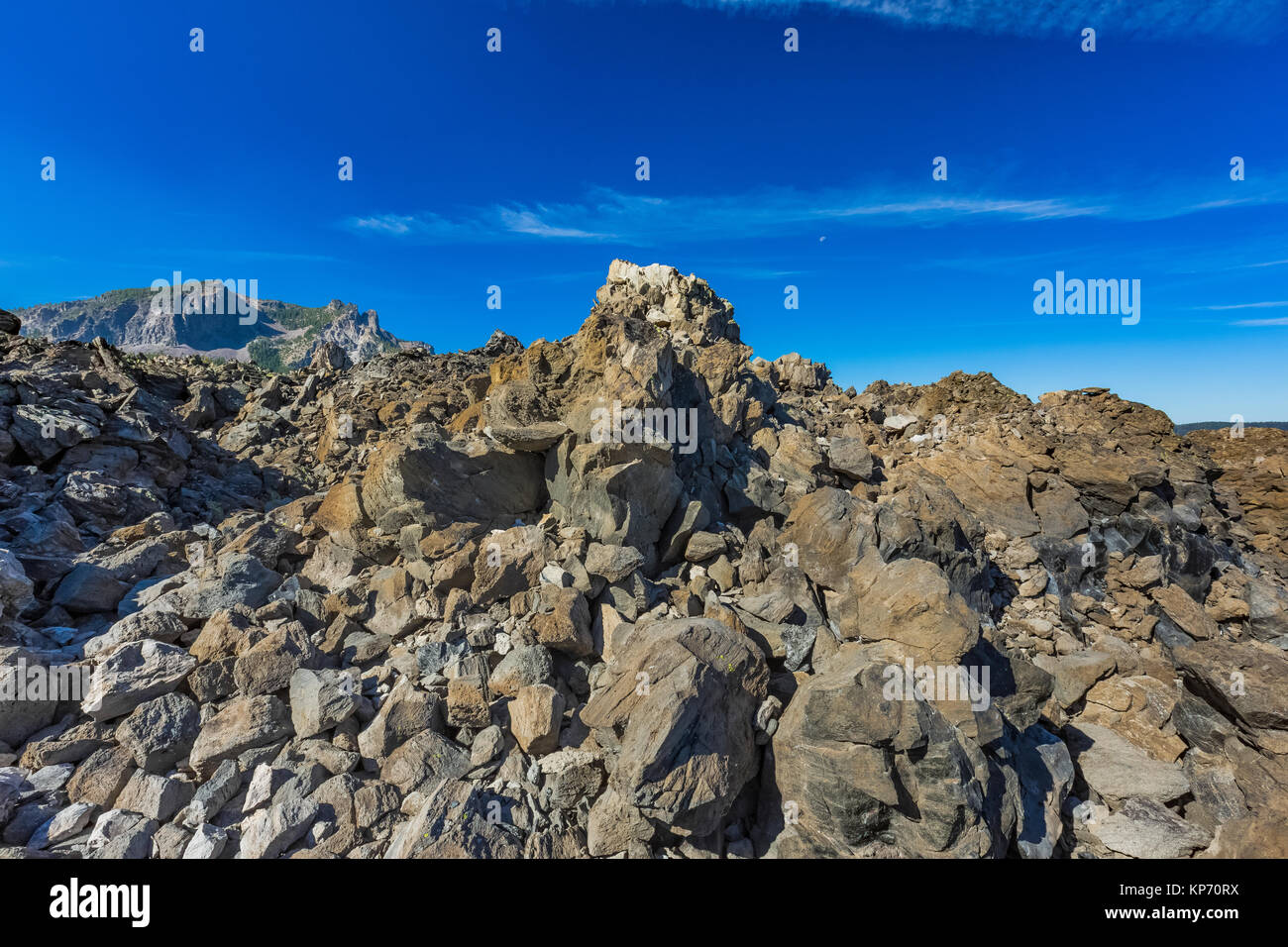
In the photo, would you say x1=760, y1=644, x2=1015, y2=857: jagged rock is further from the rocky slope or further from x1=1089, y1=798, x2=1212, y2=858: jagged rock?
the rocky slope

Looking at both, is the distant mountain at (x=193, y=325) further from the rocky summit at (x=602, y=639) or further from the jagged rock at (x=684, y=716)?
the jagged rock at (x=684, y=716)

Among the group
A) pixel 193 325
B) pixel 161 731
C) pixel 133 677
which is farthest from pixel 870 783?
pixel 193 325

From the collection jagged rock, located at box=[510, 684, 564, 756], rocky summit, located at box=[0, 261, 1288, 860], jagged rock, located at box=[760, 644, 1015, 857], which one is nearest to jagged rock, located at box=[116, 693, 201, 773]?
rocky summit, located at box=[0, 261, 1288, 860]

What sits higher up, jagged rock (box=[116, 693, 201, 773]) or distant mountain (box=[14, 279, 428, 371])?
distant mountain (box=[14, 279, 428, 371])

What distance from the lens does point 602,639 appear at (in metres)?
9.12

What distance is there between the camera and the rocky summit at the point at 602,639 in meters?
6.73

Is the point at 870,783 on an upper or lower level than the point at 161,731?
lower

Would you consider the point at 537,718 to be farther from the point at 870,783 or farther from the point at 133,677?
the point at 133,677

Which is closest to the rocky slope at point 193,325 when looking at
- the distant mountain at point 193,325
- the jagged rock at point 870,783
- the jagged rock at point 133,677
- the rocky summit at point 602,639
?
the distant mountain at point 193,325

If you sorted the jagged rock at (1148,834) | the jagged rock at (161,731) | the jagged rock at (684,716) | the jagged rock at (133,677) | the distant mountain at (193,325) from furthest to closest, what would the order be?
the distant mountain at (193,325) < the jagged rock at (1148,834) < the jagged rock at (133,677) < the jagged rock at (161,731) < the jagged rock at (684,716)

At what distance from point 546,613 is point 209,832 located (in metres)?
4.93

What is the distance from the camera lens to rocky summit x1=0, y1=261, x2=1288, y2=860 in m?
6.73

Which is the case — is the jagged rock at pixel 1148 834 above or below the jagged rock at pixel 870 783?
below
